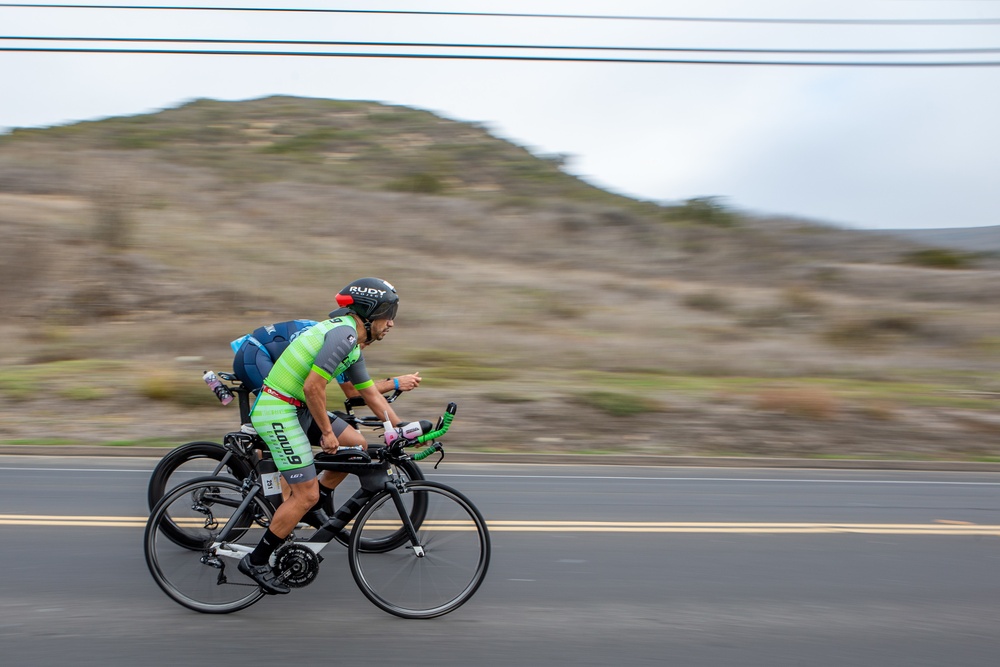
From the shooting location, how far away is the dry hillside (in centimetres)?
1188

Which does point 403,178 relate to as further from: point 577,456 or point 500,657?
point 500,657

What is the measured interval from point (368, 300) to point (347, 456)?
0.90 metres

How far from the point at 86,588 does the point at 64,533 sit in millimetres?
1339

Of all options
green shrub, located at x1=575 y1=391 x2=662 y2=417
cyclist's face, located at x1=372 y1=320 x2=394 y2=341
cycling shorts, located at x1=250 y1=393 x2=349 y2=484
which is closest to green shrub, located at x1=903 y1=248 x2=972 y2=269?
green shrub, located at x1=575 y1=391 x2=662 y2=417

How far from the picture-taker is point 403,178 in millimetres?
40000

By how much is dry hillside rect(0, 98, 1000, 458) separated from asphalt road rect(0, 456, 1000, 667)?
3.34 meters

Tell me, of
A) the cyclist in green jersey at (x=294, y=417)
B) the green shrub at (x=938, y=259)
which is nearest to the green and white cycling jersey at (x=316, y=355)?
the cyclist in green jersey at (x=294, y=417)

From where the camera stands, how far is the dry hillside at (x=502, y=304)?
1188 cm

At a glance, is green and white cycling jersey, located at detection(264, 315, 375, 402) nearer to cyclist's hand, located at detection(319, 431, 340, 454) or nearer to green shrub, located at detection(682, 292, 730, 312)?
cyclist's hand, located at detection(319, 431, 340, 454)

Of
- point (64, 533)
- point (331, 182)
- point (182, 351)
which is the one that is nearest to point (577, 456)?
point (64, 533)

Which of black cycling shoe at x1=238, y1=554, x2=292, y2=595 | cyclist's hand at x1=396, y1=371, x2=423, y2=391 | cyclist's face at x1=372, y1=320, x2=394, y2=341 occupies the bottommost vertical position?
black cycling shoe at x1=238, y1=554, x2=292, y2=595

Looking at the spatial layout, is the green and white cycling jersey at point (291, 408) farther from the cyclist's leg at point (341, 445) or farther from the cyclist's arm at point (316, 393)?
the cyclist's leg at point (341, 445)

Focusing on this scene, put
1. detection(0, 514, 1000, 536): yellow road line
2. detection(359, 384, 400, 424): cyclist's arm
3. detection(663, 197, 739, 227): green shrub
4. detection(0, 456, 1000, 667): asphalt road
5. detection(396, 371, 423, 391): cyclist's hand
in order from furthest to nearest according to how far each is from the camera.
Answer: detection(663, 197, 739, 227): green shrub
detection(0, 514, 1000, 536): yellow road line
detection(396, 371, 423, 391): cyclist's hand
detection(359, 384, 400, 424): cyclist's arm
detection(0, 456, 1000, 667): asphalt road

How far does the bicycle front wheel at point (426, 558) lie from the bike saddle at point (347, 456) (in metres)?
0.22
